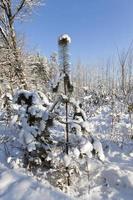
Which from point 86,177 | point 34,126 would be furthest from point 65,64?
point 86,177

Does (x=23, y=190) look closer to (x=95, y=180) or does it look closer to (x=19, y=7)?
(x=95, y=180)

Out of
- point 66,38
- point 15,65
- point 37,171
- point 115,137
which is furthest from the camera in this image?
point 15,65

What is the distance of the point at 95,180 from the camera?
473 cm

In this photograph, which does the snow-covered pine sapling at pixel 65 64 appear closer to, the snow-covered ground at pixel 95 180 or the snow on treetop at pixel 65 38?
the snow on treetop at pixel 65 38

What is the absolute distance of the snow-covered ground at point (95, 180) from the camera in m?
3.44

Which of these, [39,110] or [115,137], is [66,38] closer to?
[39,110]

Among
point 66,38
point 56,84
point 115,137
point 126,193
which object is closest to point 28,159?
point 56,84

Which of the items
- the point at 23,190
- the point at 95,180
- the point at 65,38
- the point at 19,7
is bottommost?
the point at 95,180

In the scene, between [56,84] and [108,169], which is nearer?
[56,84]

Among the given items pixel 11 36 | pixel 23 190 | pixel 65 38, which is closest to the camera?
pixel 23 190

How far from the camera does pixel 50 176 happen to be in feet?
15.4

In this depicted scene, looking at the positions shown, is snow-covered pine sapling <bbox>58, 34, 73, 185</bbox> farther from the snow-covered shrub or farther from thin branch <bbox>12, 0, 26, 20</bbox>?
thin branch <bbox>12, 0, 26, 20</bbox>

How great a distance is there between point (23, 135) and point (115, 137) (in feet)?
10.6

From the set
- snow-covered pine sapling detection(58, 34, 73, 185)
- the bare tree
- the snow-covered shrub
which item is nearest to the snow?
the snow-covered shrub
